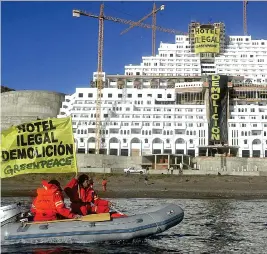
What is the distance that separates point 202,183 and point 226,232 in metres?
34.6

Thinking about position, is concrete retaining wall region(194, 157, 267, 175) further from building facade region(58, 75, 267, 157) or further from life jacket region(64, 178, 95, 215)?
life jacket region(64, 178, 95, 215)

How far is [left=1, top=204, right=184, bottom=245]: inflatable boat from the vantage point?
14.4 meters

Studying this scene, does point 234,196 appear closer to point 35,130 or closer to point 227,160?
point 35,130

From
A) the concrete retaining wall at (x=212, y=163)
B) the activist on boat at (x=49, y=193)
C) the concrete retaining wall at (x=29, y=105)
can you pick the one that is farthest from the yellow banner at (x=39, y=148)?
the concrete retaining wall at (x=29, y=105)

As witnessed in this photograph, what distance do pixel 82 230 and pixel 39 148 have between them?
3.25m

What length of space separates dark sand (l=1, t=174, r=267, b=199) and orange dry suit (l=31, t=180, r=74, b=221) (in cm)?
2325

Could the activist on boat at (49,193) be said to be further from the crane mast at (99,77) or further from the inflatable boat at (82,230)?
the crane mast at (99,77)

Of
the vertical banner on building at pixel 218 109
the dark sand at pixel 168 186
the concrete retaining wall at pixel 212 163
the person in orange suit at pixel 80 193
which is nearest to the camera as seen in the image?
the person in orange suit at pixel 80 193

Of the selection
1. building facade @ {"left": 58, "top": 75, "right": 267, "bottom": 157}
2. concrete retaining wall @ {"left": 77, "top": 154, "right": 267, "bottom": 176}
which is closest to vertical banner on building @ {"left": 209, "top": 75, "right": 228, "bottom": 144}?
building facade @ {"left": 58, "top": 75, "right": 267, "bottom": 157}

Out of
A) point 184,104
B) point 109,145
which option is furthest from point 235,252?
point 184,104

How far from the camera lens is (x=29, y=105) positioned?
111 m

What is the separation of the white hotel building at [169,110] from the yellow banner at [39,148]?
71.4m

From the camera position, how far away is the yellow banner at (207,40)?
117375 mm

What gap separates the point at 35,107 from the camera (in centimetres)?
11088
